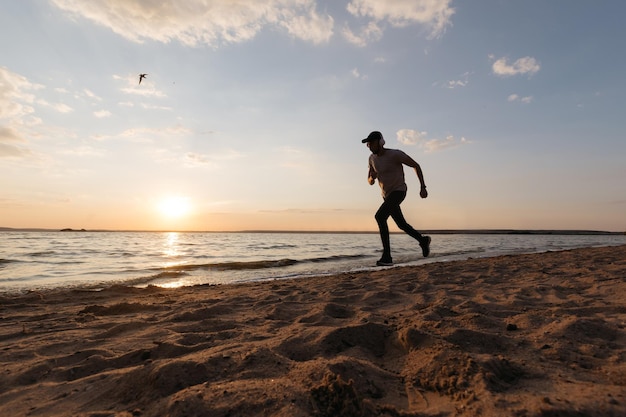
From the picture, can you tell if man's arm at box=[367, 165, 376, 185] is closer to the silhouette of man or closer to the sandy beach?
the silhouette of man

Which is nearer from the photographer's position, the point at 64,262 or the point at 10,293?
the point at 10,293

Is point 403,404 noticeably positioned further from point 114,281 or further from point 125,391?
point 114,281

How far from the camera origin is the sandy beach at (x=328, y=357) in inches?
60.2

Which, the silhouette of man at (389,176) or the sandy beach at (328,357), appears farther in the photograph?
the silhouette of man at (389,176)

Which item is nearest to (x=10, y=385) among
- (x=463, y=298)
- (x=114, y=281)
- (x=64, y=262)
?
(x=463, y=298)

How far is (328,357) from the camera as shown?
214 centimetres

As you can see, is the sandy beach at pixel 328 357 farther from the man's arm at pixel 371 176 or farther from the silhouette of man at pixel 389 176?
the man's arm at pixel 371 176

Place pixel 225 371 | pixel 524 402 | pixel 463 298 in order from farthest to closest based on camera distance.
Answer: pixel 463 298 < pixel 225 371 < pixel 524 402

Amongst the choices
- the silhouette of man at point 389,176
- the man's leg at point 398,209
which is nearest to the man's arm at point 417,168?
the silhouette of man at point 389,176

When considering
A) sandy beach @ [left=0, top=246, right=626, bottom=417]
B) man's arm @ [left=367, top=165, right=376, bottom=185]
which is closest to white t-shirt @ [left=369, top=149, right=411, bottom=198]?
man's arm @ [left=367, top=165, right=376, bottom=185]

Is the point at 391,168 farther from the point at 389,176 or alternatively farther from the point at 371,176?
the point at 371,176

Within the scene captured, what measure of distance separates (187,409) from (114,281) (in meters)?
6.40

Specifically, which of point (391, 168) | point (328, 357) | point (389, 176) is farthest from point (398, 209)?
point (328, 357)

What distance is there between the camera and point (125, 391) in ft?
5.78
